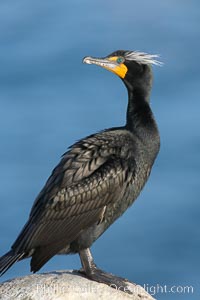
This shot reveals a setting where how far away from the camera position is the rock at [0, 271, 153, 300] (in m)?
9.68

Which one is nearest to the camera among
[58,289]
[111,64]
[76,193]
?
[58,289]

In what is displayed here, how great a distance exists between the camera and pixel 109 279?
10531mm

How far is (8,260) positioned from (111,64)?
2320 millimetres

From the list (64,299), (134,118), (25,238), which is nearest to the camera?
(64,299)

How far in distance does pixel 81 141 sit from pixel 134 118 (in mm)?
664

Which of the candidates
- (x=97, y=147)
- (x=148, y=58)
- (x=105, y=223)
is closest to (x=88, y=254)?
(x=105, y=223)

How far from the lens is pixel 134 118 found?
36.8 feet

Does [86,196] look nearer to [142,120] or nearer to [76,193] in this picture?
[76,193]

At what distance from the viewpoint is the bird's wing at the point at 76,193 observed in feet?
34.4

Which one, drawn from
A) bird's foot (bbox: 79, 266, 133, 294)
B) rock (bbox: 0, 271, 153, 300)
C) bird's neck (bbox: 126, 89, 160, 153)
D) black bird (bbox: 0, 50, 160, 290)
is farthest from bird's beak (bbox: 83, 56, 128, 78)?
rock (bbox: 0, 271, 153, 300)

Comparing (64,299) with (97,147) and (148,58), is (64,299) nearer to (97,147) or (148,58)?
(97,147)

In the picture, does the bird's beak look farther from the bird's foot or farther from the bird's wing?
the bird's foot

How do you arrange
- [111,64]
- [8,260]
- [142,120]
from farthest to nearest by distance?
[111,64] < [142,120] < [8,260]

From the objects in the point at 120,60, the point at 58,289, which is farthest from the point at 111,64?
the point at 58,289
